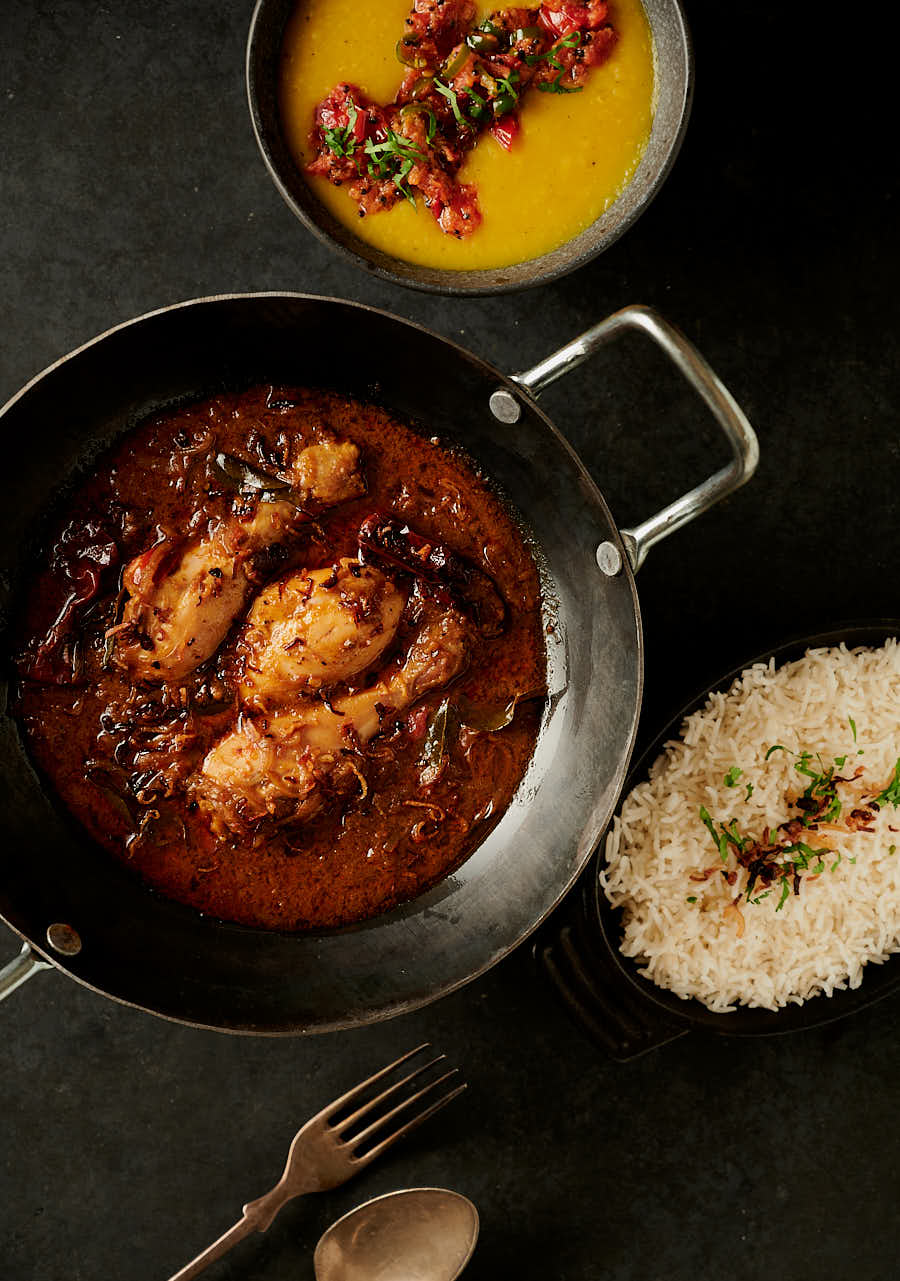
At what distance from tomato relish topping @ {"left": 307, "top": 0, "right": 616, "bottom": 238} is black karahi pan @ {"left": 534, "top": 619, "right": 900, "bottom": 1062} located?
131 centimetres

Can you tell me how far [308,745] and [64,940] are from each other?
73 centimetres

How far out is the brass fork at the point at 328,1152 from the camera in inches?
108

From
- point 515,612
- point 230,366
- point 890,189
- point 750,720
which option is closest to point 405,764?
point 515,612

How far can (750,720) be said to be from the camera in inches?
108

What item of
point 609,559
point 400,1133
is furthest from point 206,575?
point 400,1133

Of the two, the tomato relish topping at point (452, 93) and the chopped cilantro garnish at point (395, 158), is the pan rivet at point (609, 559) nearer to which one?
the tomato relish topping at point (452, 93)

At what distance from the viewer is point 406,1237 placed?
9.21 ft

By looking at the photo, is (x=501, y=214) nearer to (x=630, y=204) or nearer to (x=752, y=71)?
(x=630, y=204)

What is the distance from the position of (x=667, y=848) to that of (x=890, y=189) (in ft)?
5.90

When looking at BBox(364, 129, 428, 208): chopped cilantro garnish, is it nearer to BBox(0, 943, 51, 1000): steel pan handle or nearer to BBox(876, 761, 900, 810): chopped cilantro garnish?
BBox(876, 761, 900, 810): chopped cilantro garnish

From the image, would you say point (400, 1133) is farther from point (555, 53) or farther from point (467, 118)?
point (555, 53)

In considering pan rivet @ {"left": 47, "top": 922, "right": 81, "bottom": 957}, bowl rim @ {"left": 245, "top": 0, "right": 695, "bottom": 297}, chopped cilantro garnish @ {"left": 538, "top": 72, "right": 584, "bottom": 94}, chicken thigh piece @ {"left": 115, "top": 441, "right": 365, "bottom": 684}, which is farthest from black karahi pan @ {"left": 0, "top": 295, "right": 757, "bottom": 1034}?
chopped cilantro garnish @ {"left": 538, "top": 72, "right": 584, "bottom": 94}

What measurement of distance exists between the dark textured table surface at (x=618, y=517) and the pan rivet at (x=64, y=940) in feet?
1.19

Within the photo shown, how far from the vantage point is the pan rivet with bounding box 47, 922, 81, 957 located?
101 inches
